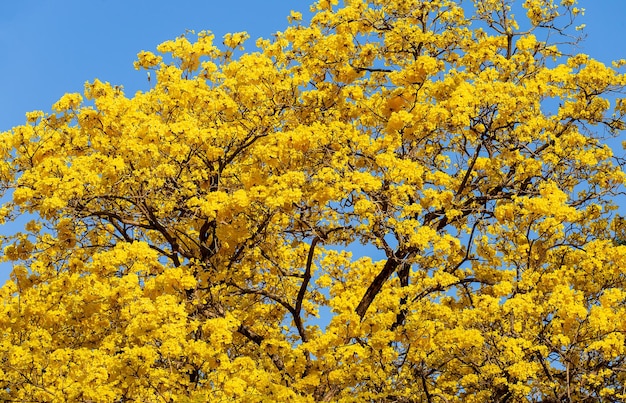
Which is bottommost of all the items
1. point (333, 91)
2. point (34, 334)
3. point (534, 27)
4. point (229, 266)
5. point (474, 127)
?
point (34, 334)

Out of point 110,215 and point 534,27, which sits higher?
point 534,27

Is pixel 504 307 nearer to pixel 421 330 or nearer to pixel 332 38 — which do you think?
pixel 421 330

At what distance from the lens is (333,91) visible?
14117 mm

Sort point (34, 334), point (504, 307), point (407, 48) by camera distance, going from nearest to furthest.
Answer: point (504, 307), point (34, 334), point (407, 48)

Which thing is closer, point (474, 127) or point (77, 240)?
point (474, 127)

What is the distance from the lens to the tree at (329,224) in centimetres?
1079

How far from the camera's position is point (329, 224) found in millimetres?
12414

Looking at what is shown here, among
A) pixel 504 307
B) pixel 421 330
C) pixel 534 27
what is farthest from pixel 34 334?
pixel 534 27

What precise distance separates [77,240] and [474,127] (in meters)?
6.86

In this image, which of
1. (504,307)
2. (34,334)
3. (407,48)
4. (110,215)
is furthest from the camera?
(407,48)

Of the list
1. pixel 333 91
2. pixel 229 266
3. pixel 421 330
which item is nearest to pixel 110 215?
pixel 229 266

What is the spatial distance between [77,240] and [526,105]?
7.72m

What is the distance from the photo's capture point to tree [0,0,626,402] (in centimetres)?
1079

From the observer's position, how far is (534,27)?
46.8ft
